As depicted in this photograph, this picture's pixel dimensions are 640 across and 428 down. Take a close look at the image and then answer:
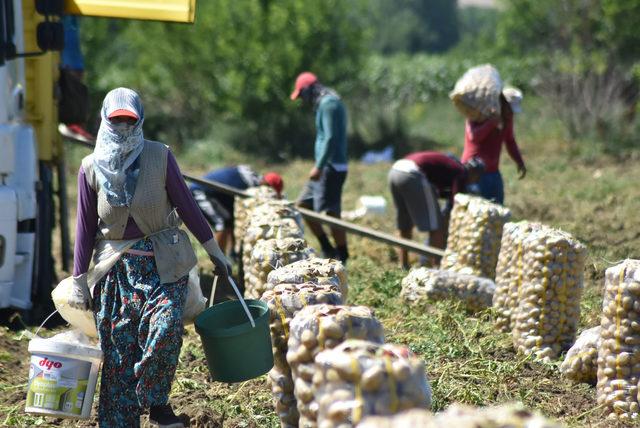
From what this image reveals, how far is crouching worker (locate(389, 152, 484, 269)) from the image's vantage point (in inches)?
328

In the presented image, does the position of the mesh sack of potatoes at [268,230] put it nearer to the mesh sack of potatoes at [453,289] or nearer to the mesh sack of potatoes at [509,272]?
the mesh sack of potatoes at [453,289]

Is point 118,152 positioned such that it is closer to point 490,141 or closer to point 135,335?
point 135,335

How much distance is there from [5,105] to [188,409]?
297 cm

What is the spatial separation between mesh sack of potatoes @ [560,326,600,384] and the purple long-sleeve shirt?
7.07 feet

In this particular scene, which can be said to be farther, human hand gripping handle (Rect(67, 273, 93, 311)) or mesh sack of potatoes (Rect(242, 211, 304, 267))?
mesh sack of potatoes (Rect(242, 211, 304, 267))

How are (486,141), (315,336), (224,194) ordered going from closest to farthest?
(315,336) → (486,141) → (224,194)

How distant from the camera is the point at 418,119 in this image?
2130 cm

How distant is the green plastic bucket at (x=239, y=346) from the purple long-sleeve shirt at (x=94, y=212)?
1.51ft

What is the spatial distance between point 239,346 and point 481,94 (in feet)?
14.1

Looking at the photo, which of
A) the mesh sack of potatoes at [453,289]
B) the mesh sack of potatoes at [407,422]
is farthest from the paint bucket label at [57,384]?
the mesh sack of potatoes at [453,289]

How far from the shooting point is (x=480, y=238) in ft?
23.9

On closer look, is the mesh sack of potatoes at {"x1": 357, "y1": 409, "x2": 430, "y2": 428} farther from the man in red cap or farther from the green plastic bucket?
the man in red cap

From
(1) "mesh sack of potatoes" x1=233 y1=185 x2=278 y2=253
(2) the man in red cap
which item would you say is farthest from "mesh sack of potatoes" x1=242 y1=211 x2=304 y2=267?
(2) the man in red cap

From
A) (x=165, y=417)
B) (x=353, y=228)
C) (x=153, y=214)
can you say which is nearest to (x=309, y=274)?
(x=153, y=214)
